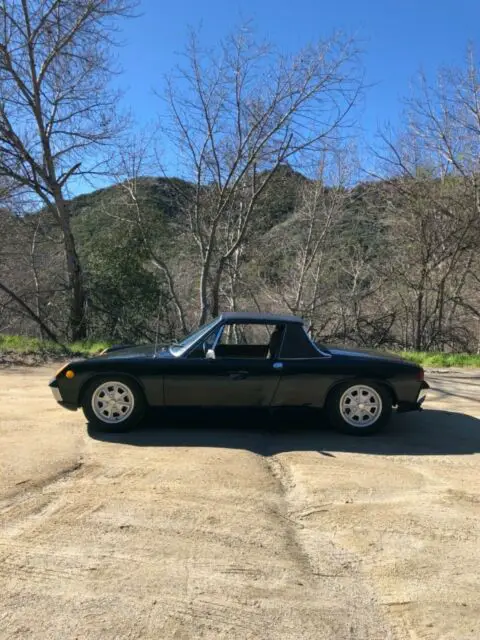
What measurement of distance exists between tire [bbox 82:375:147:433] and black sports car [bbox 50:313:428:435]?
0.01 m

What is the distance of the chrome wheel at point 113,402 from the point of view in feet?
19.6

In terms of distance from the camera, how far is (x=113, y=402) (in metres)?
5.99

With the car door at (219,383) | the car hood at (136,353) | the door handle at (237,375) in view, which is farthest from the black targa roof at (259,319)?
the car hood at (136,353)

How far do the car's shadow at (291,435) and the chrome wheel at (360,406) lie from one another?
0.19 m

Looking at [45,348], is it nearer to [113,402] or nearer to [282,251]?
[113,402]

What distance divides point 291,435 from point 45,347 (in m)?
7.69

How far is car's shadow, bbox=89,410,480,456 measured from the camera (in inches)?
221

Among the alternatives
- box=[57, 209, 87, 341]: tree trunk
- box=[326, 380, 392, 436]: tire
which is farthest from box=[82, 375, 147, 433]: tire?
box=[57, 209, 87, 341]: tree trunk

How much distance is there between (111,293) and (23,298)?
102 inches

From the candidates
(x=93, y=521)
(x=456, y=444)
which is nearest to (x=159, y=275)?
(x=456, y=444)

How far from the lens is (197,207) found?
1441 centimetres

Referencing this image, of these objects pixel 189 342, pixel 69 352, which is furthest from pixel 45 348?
pixel 189 342

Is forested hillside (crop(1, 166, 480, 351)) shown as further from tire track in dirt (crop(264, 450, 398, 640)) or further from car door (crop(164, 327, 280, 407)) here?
tire track in dirt (crop(264, 450, 398, 640))

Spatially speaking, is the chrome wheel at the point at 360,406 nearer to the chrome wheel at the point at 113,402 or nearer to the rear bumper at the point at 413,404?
the rear bumper at the point at 413,404
